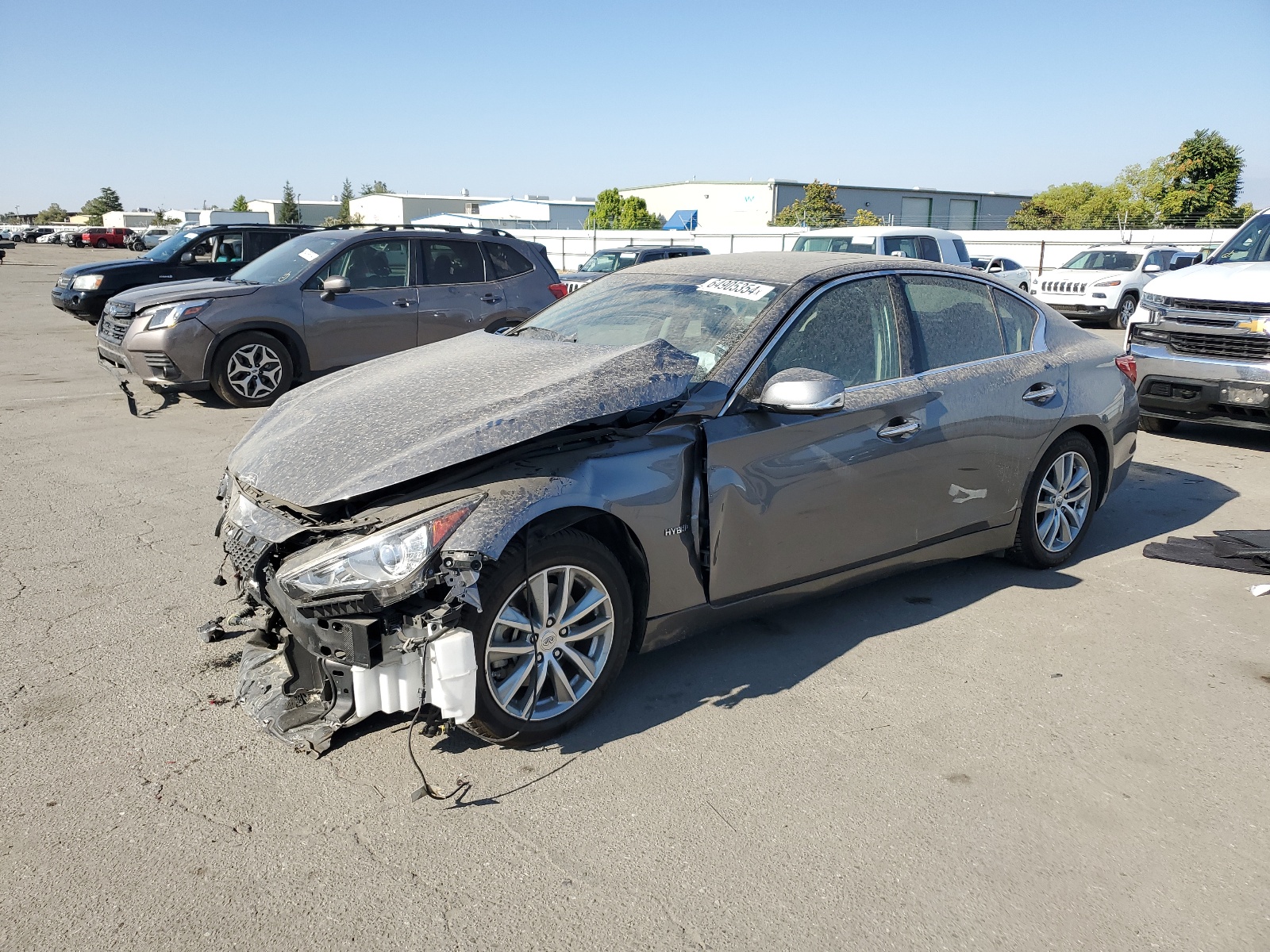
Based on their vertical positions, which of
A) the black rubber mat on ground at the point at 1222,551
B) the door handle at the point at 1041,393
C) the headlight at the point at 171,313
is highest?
the headlight at the point at 171,313

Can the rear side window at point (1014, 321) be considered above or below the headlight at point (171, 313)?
above

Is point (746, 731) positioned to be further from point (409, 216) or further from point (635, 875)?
point (409, 216)

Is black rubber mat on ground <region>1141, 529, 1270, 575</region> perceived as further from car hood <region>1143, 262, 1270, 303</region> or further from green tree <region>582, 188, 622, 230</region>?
green tree <region>582, 188, 622, 230</region>

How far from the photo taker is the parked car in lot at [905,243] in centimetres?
1619

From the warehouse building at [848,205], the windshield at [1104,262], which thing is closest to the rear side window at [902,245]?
the windshield at [1104,262]

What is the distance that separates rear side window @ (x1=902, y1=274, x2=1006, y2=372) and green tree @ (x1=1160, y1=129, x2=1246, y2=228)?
49.2 metres

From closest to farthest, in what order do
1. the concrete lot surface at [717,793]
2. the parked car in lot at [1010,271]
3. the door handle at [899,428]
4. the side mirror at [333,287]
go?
the concrete lot surface at [717,793] < the door handle at [899,428] < the side mirror at [333,287] < the parked car in lot at [1010,271]

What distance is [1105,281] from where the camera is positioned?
20.0 m

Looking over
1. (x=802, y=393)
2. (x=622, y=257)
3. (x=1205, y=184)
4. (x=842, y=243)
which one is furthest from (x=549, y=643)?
(x=1205, y=184)

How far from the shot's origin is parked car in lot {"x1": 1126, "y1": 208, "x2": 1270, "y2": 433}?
25.3 feet

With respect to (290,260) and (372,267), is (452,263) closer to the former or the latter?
(372,267)

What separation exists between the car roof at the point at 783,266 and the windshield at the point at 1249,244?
5622 mm

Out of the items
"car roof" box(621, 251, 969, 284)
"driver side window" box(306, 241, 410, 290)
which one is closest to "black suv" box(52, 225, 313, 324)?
"driver side window" box(306, 241, 410, 290)

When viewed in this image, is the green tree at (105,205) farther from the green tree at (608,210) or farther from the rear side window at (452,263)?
the rear side window at (452,263)
